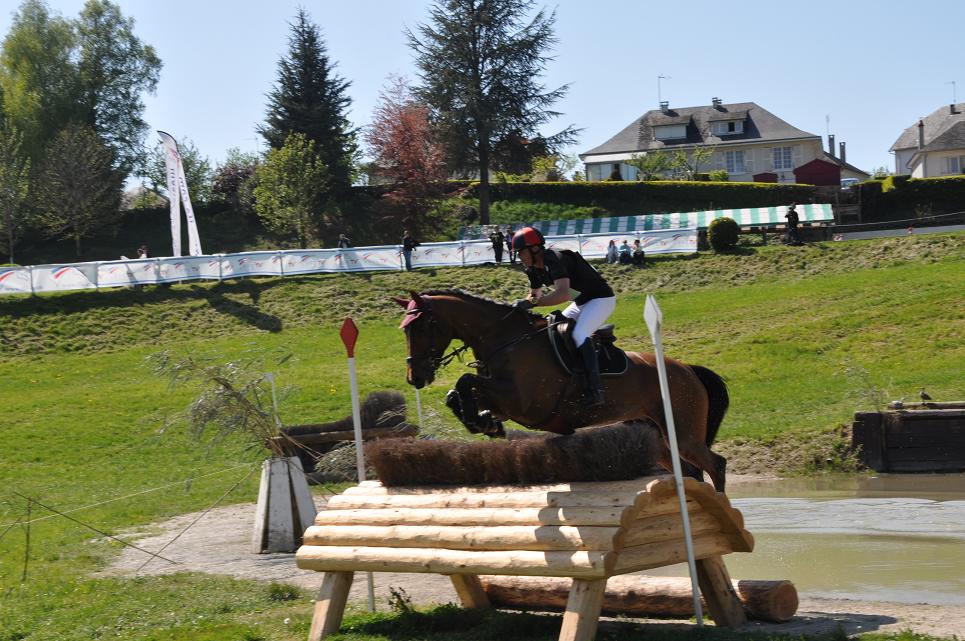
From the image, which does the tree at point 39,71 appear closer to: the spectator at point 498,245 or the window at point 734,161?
the spectator at point 498,245

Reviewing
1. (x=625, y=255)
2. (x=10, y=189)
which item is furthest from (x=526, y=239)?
(x=10, y=189)

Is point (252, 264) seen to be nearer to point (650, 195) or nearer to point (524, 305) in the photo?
point (650, 195)

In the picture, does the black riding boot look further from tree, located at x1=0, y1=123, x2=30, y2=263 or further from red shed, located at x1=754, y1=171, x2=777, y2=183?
red shed, located at x1=754, y1=171, x2=777, y2=183

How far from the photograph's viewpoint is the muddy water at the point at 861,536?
366 inches

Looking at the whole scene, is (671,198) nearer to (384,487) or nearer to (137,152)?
(137,152)

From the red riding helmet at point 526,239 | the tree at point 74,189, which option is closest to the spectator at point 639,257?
the red riding helmet at point 526,239

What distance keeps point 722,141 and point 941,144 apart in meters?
13.9

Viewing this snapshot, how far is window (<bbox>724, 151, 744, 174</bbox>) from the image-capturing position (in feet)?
246

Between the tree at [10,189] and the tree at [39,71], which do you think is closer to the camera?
the tree at [10,189]

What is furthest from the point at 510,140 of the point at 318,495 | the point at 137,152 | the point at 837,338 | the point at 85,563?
the point at 85,563

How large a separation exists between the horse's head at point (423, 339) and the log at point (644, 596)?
177cm

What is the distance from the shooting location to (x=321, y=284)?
→ 36.4 meters

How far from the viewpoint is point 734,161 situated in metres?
75.4

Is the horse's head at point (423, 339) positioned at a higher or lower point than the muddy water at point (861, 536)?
higher
